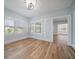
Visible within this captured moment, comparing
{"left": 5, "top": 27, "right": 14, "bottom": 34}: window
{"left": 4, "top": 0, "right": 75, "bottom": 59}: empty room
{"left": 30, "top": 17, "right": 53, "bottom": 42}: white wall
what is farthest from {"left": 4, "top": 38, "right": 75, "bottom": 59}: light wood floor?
{"left": 30, "top": 17, "right": 53, "bottom": 42}: white wall

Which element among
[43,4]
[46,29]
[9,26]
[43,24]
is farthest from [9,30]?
[43,4]

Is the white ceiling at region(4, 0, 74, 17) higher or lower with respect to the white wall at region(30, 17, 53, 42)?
higher

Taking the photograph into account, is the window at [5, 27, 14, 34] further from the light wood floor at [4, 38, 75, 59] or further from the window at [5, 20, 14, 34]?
the light wood floor at [4, 38, 75, 59]

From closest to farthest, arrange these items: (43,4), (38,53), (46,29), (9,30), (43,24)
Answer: (38,53), (43,4), (9,30), (46,29), (43,24)

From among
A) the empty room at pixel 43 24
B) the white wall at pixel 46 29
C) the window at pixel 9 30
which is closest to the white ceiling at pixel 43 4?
the empty room at pixel 43 24

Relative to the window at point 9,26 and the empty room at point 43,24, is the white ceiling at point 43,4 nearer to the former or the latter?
the empty room at point 43,24

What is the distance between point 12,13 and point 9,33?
5.26 feet

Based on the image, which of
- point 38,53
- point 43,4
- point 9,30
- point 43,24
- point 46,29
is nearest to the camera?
point 38,53

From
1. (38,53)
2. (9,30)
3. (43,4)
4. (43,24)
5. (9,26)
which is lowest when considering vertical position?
(38,53)

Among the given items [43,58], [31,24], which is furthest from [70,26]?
[31,24]

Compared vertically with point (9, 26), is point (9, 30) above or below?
below

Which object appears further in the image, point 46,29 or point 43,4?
point 46,29

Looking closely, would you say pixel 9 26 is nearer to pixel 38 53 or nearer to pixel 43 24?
pixel 43 24
